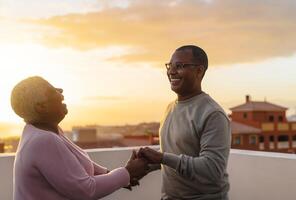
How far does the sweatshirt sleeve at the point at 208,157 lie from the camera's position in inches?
71.3

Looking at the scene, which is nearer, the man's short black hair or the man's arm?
the man's arm

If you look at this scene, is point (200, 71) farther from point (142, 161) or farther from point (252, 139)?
point (252, 139)

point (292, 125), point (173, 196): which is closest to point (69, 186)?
point (173, 196)

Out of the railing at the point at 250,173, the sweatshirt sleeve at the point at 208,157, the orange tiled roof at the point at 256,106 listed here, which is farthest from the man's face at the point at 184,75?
the orange tiled roof at the point at 256,106

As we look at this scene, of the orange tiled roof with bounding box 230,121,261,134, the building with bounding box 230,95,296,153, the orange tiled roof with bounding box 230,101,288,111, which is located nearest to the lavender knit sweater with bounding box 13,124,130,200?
the orange tiled roof with bounding box 230,121,261,134

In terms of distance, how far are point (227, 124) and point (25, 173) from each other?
2.48 ft

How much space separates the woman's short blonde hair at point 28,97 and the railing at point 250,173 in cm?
179

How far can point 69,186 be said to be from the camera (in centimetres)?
160

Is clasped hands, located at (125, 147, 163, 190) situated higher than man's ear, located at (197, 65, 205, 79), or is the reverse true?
man's ear, located at (197, 65, 205, 79)

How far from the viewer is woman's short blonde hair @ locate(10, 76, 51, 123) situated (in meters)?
1.66

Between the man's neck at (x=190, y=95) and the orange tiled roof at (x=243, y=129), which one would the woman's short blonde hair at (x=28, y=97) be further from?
the orange tiled roof at (x=243, y=129)

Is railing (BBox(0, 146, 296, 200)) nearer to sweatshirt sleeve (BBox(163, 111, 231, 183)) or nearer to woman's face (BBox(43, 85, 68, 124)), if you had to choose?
sweatshirt sleeve (BBox(163, 111, 231, 183))

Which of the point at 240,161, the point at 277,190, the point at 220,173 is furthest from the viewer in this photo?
the point at 240,161

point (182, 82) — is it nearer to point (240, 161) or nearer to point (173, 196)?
point (173, 196)
